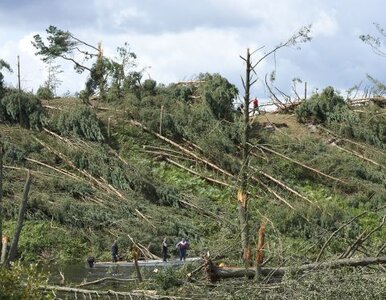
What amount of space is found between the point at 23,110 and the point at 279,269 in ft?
64.0

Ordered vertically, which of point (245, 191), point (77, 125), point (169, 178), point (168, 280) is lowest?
point (168, 280)

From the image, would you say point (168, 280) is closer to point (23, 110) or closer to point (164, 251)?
point (164, 251)

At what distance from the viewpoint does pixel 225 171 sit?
25750mm

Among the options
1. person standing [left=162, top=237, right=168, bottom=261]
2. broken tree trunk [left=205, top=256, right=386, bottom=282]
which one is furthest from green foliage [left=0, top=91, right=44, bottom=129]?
broken tree trunk [left=205, top=256, right=386, bottom=282]

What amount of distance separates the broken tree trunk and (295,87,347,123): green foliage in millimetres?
20215

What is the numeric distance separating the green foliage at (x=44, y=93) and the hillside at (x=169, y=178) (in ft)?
3.36

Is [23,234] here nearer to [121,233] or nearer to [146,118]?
[121,233]

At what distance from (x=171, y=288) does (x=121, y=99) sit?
2030 centimetres

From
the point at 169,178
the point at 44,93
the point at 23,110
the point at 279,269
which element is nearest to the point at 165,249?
the point at 169,178

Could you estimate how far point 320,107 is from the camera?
30.4 m

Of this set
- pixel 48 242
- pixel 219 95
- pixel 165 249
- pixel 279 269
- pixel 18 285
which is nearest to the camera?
pixel 18 285

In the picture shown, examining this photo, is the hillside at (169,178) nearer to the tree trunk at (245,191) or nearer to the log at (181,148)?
the log at (181,148)

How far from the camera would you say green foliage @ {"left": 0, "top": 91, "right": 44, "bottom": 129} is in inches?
1077

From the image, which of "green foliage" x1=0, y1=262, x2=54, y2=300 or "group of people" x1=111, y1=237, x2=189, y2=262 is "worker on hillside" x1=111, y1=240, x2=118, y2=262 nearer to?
"group of people" x1=111, y1=237, x2=189, y2=262
